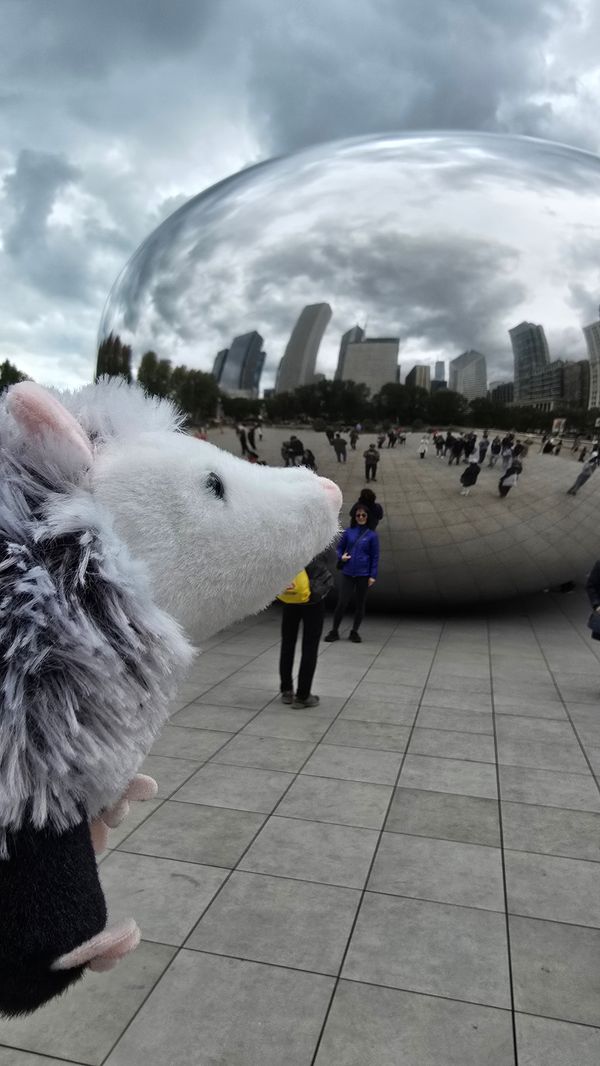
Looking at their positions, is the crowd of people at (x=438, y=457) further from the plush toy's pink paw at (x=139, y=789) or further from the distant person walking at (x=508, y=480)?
the plush toy's pink paw at (x=139, y=789)

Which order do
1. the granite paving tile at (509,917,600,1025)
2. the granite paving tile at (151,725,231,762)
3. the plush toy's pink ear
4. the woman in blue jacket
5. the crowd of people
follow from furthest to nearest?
1. the woman in blue jacket
2. the crowd of people
3. the granite paving tile at (151,725,231,762)
4. the granite paving tile at (509,917,600,1025)
5. the plush toy's pink ear

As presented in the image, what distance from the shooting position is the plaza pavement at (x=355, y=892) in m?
2.36

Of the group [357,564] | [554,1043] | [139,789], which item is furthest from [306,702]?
[139,789]

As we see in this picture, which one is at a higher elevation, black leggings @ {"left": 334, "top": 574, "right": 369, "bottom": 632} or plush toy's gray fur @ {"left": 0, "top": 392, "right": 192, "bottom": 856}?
plush toy's gray fur @ {"left": 0, "top": 392, "right": 192, "bottom": 856}

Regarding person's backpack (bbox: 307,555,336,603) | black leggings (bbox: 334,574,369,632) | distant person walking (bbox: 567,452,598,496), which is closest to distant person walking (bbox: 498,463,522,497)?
distant person walking (bbox: 567,452,598,496)

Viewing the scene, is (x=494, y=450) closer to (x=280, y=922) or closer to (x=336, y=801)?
(x=336, y=801)

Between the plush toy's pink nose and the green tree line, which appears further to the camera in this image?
the green tree line

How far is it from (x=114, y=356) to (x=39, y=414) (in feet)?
19.8

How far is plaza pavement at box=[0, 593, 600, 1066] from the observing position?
2.36 metres

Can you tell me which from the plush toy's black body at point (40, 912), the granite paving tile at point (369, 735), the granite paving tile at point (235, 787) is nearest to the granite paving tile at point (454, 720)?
the granite paving tile at point (369, 735)

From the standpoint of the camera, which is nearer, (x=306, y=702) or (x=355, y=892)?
(x=355, y=892)

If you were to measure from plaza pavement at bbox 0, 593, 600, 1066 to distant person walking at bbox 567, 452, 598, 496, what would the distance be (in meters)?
2.21

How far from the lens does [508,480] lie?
6.77 m

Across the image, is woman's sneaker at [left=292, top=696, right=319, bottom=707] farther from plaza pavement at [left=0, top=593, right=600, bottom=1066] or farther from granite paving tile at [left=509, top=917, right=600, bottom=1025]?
granite paving tile at [left=509, top=917, right=600, bottom=1025]
